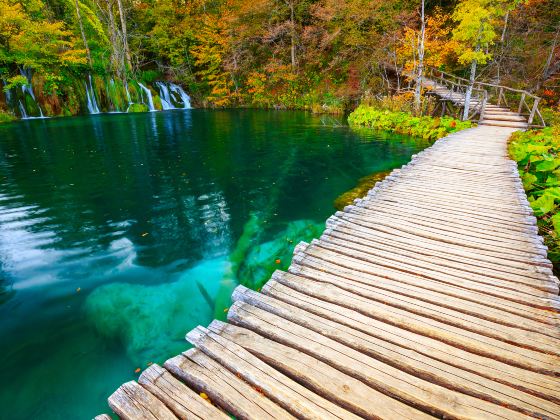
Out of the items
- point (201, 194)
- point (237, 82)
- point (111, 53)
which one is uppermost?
point (111, 53)

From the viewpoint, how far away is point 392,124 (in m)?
17.0

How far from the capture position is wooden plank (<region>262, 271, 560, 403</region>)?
6.95 feet

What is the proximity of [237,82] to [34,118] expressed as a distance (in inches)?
693

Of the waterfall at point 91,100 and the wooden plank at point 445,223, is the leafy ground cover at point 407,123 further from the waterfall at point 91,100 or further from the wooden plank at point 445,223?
the waterfall at point 91,100

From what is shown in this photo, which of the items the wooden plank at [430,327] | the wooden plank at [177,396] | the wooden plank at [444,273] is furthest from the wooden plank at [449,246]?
the wooden plank at [177,396]

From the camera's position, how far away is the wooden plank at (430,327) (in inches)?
90.9

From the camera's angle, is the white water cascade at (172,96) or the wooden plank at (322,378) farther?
the white water cascade at (172,96)

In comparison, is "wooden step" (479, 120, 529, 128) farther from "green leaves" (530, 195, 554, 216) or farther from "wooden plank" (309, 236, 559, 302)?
"wooden plank" (309, 236, 559, 302)

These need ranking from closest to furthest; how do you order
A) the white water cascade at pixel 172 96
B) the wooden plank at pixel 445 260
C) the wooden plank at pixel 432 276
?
the wooden plank at pixel 432 276, the wooden plank at pixel 445 260, the white water cascade at pixel 172 96

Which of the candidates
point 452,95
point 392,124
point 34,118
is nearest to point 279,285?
point 392,124

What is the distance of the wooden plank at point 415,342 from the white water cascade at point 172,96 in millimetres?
31174

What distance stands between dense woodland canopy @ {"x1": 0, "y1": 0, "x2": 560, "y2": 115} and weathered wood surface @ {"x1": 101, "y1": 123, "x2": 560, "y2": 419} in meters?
13.7

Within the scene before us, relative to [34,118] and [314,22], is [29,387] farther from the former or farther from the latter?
[314,22]

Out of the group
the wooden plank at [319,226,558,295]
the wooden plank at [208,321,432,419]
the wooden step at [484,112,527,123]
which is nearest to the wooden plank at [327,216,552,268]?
the wooden plank at [319,226,558,295]
